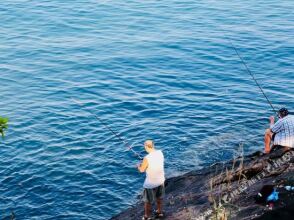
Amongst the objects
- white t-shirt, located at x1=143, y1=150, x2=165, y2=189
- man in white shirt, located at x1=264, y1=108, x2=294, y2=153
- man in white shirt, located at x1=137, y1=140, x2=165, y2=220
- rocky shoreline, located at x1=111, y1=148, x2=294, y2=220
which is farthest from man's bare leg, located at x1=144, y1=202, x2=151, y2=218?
man in white shirt, located at x1=264, y1=108, x2=294, y2=153

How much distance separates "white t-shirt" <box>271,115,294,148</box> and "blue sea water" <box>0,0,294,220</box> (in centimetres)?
398

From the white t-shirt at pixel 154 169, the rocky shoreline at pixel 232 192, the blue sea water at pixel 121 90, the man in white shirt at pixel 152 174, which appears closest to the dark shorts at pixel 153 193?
the man in white shirt at pixel 152 174

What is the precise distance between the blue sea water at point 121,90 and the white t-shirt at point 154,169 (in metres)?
4.05

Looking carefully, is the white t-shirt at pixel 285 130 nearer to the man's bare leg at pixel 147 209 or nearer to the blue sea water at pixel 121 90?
the blue sea water at pixel 121 90

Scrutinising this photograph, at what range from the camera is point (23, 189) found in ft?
61.0

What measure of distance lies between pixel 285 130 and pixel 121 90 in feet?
39.8

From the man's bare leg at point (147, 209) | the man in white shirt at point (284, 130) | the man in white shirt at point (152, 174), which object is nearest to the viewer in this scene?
the man in white shirt at point (152, 174)

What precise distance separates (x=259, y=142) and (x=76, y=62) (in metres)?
12.8

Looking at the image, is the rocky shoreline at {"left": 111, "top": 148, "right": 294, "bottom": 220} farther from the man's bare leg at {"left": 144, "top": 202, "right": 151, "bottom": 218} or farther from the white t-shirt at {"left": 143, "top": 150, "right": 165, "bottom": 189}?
the white t-shirt at {"left": 143, "top": 150, "right": 165, "bottom": 189}

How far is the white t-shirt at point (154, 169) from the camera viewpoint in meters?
13.3

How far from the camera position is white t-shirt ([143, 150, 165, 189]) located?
43.5 feet

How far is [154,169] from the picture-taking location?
13328mm

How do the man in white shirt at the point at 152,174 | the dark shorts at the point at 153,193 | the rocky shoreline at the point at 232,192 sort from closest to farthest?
1. the rocky shoreline at the point at 232,192
2. the man in white shirt at the point at 152,174
3. the dark shorts at the point at 153,193

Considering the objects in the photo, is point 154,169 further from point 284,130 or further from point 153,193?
point 284,130
